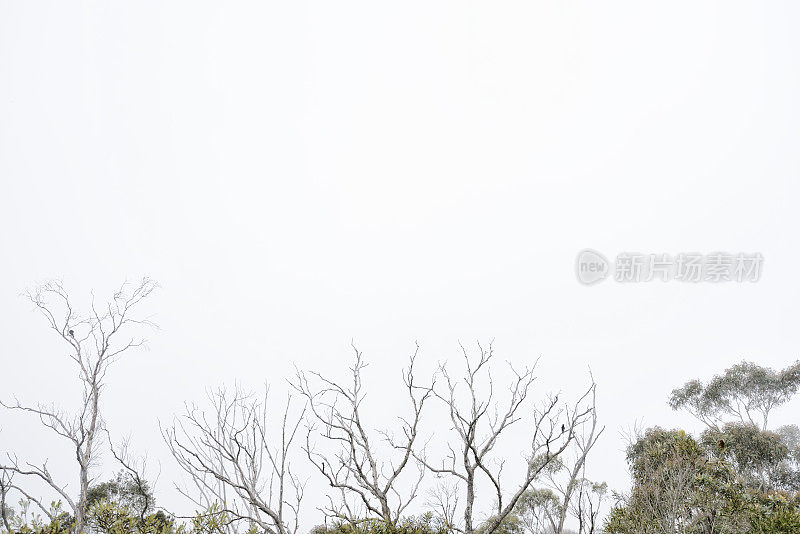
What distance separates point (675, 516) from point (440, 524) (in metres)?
7.15

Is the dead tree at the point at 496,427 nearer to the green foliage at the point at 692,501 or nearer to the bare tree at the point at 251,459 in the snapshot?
the bare tree at the point at 251,459

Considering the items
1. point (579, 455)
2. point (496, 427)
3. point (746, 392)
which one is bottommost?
point (579, 455)

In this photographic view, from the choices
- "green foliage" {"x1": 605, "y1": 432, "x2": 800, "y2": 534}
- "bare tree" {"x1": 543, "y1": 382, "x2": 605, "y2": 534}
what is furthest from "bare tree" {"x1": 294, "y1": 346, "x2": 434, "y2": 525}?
"green foliage" {"x1": 605, "y1": 432, "x2": 800, "y2": 534}

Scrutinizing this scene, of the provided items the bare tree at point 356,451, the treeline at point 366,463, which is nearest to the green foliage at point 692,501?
the treeline at point 366,463

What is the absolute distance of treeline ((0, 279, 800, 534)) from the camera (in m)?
6.03

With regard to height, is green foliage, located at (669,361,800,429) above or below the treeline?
above

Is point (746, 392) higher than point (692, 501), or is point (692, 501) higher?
point (746, 392)

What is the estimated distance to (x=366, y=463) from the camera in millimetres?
11156

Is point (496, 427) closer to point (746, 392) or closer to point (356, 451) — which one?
point (356, 451)

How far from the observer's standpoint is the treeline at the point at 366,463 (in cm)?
603

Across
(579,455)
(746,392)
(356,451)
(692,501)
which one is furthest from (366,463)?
(746,392)

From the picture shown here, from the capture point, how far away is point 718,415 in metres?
26.7

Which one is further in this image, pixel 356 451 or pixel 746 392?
pixel 746 392

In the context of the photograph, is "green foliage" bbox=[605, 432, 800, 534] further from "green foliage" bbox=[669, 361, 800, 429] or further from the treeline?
"green foliage" bbox=[669, 361, 800, 429]
